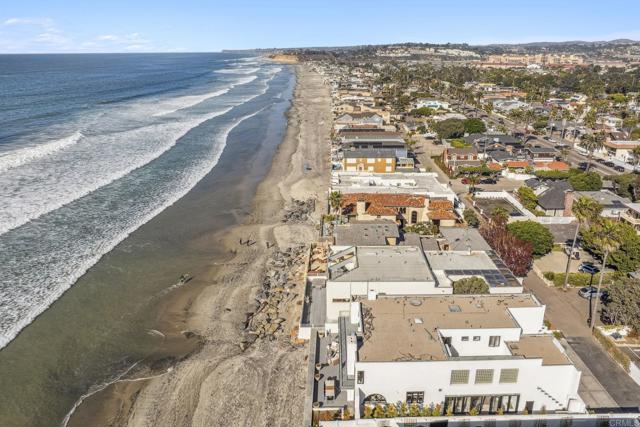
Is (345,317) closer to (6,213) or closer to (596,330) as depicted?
(596,330)

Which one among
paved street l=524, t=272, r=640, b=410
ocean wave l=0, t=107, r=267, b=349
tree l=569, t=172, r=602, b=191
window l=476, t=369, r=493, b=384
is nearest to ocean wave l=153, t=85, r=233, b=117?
ocean wave l=0, t=107, r=267, b=349

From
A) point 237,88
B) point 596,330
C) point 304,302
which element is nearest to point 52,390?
point 304,302

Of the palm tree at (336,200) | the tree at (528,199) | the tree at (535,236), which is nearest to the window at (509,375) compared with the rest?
the tree at (535,236)

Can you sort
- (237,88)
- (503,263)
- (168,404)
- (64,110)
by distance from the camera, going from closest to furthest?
(168,404) → (503,263) → (64,110) → (237,88)

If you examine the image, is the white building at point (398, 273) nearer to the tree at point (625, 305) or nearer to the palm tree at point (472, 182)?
the tree at point (625, 305)

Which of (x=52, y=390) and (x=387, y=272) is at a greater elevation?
(x=387, y=272)

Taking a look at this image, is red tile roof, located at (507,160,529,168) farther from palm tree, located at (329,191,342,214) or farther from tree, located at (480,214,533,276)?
palm tree, located at (329,191,342,214)

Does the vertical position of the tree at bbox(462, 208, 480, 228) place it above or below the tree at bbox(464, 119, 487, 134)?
below
